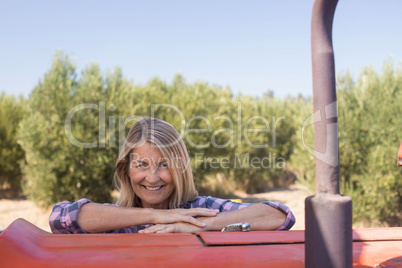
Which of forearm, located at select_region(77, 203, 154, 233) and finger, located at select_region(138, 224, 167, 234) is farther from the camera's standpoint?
forearm, located at select_region(77, 203, 154, 233)

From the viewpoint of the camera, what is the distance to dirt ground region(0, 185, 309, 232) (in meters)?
8.08

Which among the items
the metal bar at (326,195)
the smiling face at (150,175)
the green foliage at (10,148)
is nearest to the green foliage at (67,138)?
the green foliage at (10,148)

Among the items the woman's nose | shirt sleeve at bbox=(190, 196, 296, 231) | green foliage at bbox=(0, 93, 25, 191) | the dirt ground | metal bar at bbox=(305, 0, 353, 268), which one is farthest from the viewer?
green foliage at bbox=(0, 93, 25, 191)

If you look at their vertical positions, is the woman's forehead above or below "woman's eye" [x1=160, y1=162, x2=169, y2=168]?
above

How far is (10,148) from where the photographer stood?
35.2 feet

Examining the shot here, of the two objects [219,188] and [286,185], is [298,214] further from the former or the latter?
[286,185]

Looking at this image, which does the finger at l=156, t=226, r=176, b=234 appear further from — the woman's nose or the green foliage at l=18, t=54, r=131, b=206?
the green foliage at l=18, t=54, r=131, b=206

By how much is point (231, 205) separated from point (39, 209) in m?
7.74

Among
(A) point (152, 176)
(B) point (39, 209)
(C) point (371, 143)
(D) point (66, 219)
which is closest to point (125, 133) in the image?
(B) point (39, 209)

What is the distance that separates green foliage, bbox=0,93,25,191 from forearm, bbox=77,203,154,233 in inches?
A: 390

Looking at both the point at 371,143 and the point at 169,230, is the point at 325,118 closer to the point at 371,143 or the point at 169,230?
the point at 169,230

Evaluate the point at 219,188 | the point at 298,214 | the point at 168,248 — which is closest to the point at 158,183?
the point at 168,248

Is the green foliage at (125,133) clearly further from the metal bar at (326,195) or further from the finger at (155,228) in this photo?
the metal bar at (326,195)

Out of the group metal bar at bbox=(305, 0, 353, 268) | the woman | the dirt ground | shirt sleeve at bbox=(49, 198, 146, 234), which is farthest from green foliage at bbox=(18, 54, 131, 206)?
metal bar at bbox=(305, 0, 353, 268)
